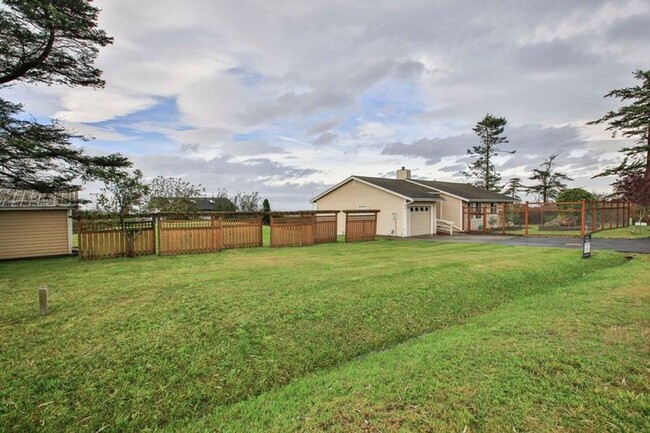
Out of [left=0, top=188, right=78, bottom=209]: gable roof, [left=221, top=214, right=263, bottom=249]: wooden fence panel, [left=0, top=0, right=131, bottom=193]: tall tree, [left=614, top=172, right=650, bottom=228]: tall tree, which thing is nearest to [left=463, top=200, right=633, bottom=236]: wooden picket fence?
[left=614, top=172, right=650, bottom=228]: tall tree

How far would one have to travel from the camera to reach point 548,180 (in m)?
41.9

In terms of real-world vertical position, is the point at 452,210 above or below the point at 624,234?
above

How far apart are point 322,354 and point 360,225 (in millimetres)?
15310

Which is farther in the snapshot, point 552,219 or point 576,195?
point 552,219

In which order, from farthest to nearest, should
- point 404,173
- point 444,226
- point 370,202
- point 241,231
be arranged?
point 404,173
point 444,226
point 370,202
point 241,231

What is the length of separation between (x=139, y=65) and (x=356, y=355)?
13.9m

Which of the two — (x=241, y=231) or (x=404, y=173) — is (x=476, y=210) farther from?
(x=241, y=231)

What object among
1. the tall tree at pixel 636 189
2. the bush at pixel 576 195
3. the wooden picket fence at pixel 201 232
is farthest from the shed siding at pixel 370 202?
the bush at pixel 576 195

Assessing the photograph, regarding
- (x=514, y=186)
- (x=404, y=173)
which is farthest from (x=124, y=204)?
(x=514, y=186)

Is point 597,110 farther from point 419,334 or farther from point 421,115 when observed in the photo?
point 419,334

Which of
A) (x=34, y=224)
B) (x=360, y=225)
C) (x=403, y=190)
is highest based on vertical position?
(x=403, y=190)

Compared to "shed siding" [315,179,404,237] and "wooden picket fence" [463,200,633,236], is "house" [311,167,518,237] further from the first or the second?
"wooden picket fence" [463,200,633,236]

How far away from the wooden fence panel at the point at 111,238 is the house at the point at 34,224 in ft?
7.96

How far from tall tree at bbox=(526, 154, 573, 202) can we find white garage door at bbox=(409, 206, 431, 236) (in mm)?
24783
